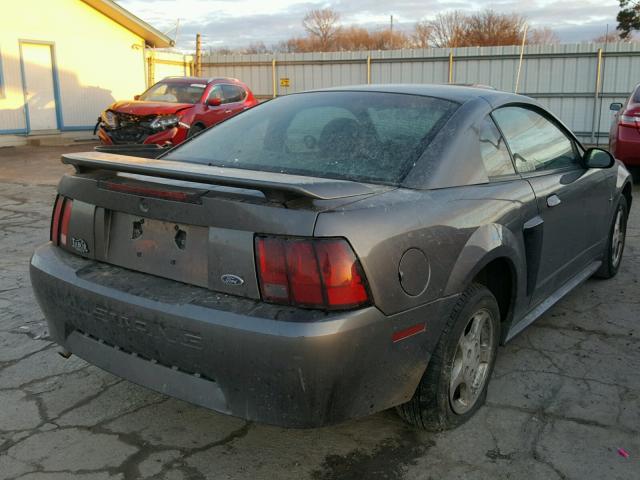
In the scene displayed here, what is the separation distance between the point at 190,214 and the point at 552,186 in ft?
6.90

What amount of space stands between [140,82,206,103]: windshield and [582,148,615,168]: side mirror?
363 inches

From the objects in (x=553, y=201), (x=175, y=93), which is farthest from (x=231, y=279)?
(x=175, y=93)

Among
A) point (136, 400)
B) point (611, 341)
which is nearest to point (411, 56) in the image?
point (611, 341)

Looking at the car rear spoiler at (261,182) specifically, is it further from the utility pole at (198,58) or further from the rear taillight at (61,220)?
the utility pole at (198,58)

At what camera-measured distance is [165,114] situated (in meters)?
11.2

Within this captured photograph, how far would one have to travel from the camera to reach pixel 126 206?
252 cm

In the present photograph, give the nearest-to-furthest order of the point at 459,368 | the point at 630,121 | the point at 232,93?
the point at 459,368, the point at 630,121, the point at 232,93

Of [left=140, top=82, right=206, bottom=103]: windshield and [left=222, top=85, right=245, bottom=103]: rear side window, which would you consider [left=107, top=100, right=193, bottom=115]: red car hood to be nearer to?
[left=140, top=82, right=206, bottom=103]: windshield

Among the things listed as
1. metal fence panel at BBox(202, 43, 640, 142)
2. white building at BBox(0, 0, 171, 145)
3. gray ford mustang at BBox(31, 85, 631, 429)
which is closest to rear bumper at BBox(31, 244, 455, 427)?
gray ford mustang at BBox(31, 85, 631, 429)

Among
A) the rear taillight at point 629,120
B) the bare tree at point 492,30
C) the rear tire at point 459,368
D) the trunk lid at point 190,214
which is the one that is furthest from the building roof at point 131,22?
the bare tree at point 492,30

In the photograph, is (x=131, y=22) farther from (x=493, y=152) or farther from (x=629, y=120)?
(x=493, y=152)

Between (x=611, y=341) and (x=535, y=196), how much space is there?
1.20 metres

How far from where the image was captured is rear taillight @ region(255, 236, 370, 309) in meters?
2.12

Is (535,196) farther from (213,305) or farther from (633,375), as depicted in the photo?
(213,305)
